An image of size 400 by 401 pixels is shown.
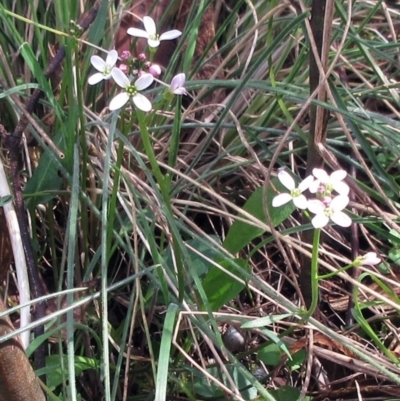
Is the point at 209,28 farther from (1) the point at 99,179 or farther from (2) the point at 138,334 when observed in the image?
(2) the point at 138,334

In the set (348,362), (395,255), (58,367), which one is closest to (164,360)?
(58,367)

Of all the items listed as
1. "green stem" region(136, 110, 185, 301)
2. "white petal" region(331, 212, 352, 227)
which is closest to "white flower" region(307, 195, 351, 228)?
"white petal" region(331, 212, 352, 227)

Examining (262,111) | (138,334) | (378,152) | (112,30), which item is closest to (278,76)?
(262,111)

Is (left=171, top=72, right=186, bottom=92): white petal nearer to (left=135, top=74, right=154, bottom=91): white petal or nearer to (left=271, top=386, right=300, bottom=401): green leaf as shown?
(left=135, top=74, right=154, bottom=91): white petal

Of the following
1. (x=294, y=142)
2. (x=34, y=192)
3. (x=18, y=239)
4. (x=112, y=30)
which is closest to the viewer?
(x=18, y=239)

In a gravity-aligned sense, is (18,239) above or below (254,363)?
above
